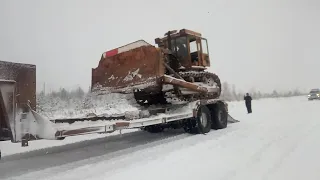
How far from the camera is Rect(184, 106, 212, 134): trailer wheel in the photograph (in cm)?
893

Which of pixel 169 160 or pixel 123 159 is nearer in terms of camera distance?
pixel 169 160

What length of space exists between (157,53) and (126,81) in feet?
4.45

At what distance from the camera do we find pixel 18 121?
4.53 meters

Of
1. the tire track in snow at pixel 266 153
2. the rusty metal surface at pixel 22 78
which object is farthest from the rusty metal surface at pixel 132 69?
the rusty metal surface at pixel 22 78

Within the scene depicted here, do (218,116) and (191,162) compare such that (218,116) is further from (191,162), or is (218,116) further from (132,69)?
(191,162)

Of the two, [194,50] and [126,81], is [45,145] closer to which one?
[126,81]

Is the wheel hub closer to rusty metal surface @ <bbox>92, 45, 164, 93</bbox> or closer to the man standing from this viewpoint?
rusty metal surface @ <bbox>92, 45, 164, 93</bbox>

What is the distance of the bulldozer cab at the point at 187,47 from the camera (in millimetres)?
10445

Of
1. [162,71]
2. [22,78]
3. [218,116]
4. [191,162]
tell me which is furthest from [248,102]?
[22,78]

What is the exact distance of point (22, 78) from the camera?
15.1 ft

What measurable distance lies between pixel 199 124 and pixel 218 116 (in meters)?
1.50

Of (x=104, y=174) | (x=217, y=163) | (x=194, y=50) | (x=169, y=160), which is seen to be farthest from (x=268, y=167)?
(x=194, y=50)

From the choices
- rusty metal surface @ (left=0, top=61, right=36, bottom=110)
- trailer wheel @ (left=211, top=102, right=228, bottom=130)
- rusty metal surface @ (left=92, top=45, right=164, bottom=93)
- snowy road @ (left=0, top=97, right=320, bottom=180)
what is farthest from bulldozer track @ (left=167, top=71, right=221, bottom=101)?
rusty metal surface @ (left=0, top=61, right=36, bottom=110)

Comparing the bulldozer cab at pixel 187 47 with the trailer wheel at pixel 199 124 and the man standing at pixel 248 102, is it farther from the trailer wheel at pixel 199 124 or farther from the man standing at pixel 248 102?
the man standing at pixel 248 102
